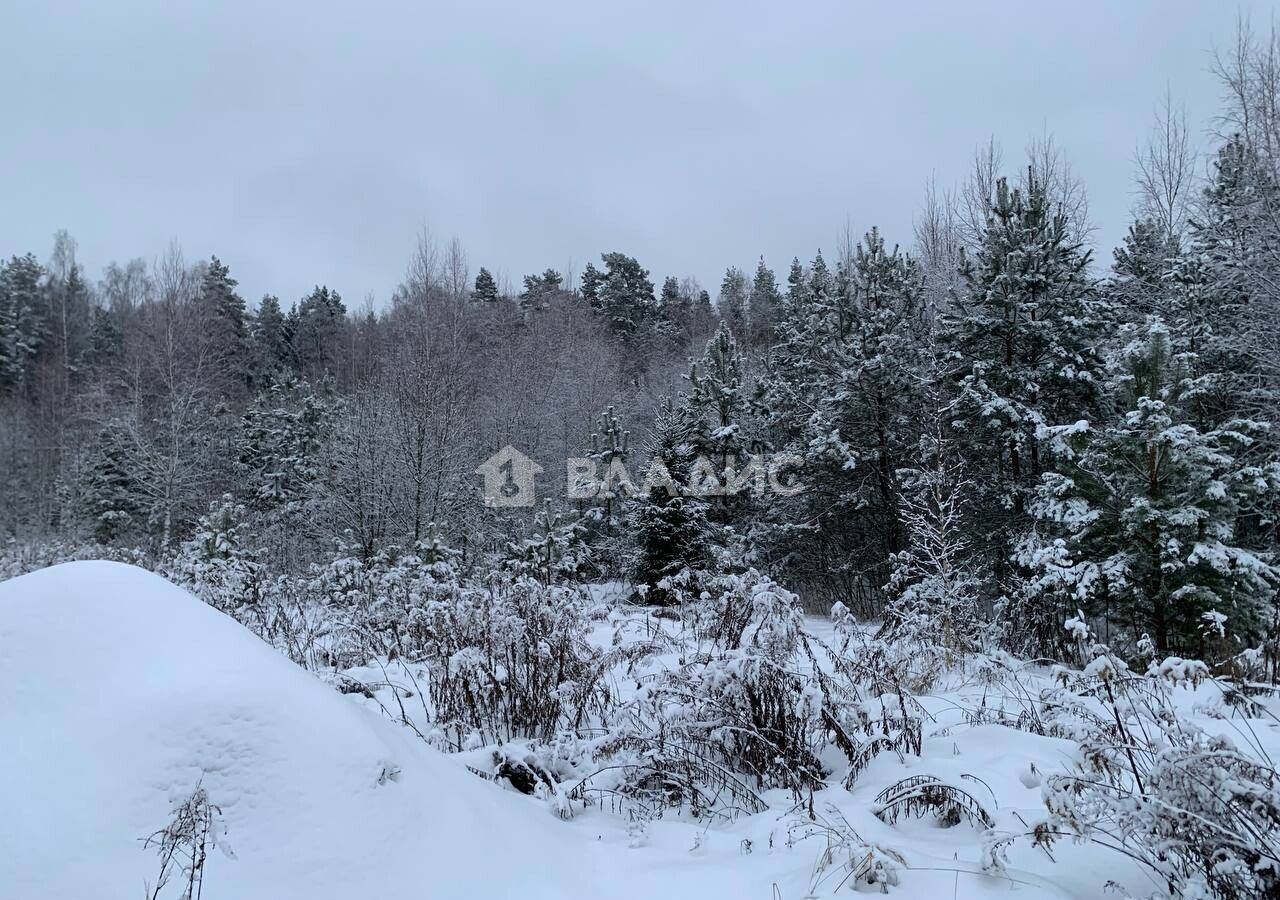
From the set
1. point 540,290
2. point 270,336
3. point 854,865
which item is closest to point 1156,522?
point 854,865

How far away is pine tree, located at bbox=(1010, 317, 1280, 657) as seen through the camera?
21.6 feet

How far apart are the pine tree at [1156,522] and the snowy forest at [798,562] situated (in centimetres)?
5

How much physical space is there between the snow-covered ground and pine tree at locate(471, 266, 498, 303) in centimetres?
4455

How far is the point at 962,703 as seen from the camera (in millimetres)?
4418

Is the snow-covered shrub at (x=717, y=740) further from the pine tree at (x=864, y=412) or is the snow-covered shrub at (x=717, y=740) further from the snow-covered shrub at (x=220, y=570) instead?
the pine tree at (x=864, y=412)

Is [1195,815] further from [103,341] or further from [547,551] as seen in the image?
[103,341]

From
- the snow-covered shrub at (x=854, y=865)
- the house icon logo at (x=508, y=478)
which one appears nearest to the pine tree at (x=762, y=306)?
the house icon logo at (x=508, y=478)

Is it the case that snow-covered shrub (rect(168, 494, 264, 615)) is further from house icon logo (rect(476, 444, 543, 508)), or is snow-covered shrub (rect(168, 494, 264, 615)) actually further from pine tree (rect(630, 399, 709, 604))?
house icon logo (rect(476, 444, 543, 508))

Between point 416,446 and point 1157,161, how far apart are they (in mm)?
24168

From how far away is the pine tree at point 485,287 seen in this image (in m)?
45.2

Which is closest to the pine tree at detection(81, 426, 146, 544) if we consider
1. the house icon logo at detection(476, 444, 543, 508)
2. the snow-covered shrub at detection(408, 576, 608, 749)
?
the house icon logo at detection(476, 444, 543, 508)

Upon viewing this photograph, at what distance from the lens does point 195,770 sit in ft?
6.09

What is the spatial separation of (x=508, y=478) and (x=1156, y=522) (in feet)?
61.1

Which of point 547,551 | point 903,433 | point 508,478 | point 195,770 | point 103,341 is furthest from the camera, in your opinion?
point 103,341
